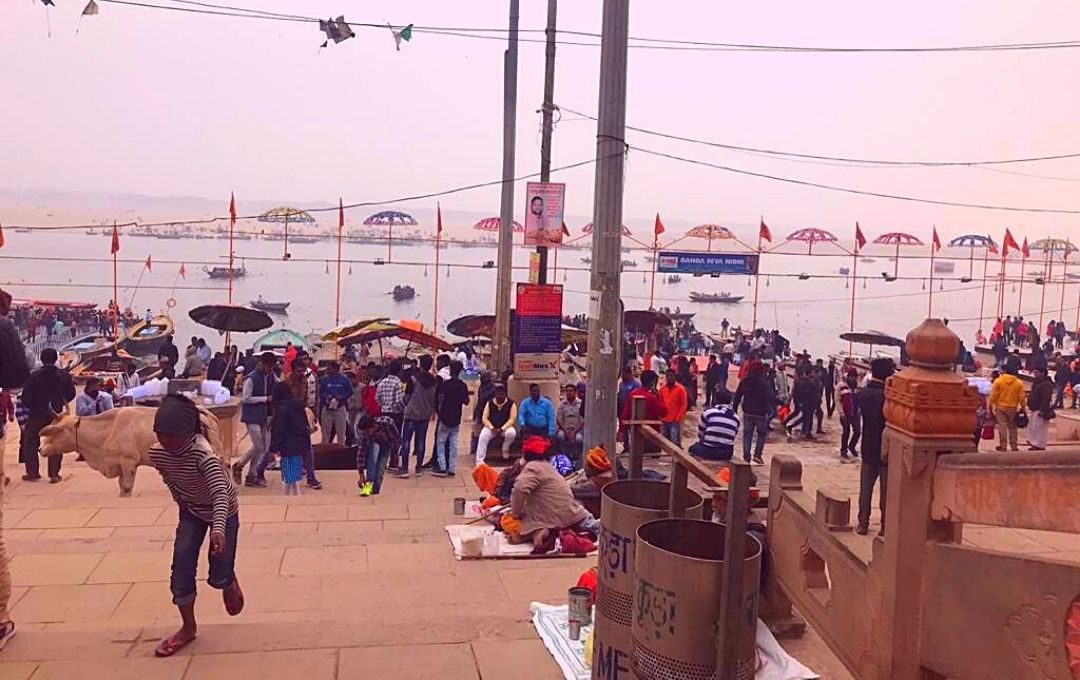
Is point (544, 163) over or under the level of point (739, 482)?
over

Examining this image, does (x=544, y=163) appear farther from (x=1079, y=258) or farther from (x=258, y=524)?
(x=1079, y=258)

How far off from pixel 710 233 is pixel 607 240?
17.9 m

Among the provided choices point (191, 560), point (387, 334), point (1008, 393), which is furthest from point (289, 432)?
point (1008, 393)

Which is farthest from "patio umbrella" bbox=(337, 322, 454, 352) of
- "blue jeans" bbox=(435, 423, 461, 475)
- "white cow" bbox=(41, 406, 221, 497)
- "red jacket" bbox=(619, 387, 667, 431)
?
"white cow" bbox=(41, 406, 221, 497)

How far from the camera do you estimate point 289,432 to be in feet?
31.1

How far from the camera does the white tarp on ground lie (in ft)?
14.9

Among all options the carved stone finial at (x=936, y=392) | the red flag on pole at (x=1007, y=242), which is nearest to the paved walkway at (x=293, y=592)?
the carved stone finial at (x=936, y=392)

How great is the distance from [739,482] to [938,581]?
2.31ft

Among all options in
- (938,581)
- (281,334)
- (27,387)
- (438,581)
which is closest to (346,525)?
(438,581)

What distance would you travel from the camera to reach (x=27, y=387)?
9.93 metres

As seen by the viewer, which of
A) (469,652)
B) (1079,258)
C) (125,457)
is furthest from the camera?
(1079,258)

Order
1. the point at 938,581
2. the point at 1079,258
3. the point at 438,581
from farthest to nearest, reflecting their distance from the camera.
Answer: the point at 1079,258
the point at 438,581
the point at 938,581

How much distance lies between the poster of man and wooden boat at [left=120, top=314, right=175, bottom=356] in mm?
16448

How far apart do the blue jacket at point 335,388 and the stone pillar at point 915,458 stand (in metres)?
9.02
